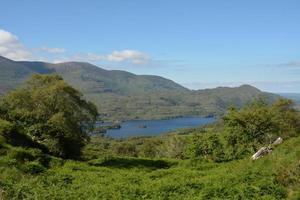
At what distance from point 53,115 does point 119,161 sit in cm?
1104

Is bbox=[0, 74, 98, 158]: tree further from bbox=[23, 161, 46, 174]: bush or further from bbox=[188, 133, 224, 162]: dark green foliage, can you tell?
bbox=[188, 133, 224, 162]: dark green foliage

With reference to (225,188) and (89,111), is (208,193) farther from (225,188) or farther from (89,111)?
(89,111)

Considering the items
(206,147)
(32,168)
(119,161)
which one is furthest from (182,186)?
(206,147)

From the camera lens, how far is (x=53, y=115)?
51.0 metres

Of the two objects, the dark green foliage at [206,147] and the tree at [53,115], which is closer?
the tree at [53,115]

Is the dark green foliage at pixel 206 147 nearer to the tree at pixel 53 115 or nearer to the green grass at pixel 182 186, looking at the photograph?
the tree at pixel 53 115

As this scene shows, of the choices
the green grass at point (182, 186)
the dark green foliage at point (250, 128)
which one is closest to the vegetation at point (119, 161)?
the green grass at point (182, 186)

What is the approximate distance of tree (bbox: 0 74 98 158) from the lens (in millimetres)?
50969

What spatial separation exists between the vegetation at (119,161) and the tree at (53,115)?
0.12 m

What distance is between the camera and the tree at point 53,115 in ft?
167

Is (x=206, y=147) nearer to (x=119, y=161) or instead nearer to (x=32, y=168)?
(x=119, y=161)

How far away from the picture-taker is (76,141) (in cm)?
5350

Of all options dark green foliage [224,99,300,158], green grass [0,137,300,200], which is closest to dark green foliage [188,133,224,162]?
dark green foliage [224,99,300,158]

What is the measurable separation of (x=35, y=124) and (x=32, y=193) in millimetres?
30272
